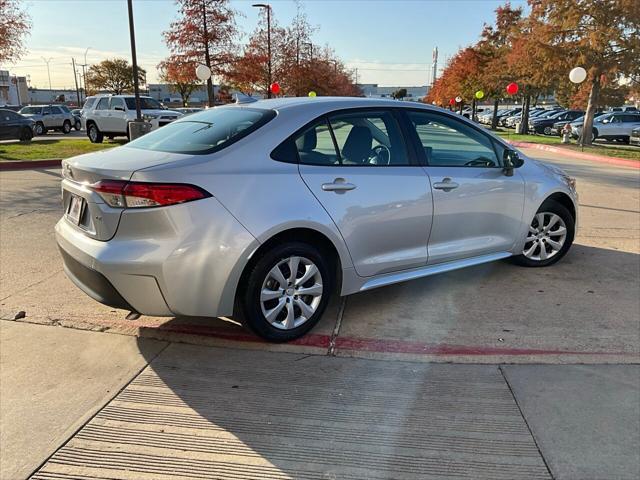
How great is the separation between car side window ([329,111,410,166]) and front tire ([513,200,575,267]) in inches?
76.0

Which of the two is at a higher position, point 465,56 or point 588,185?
point 465,56

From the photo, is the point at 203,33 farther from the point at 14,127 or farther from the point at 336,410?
the point at 336,410

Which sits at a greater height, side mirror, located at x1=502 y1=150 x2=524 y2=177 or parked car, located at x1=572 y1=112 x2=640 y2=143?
side mirror, located at x1=502 y1=150 x2=524 y2=177

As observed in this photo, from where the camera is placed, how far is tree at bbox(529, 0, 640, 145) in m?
18.7

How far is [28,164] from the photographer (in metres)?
13.1

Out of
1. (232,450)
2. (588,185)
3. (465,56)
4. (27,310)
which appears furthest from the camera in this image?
(465,56)

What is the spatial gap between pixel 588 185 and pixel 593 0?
11.3m

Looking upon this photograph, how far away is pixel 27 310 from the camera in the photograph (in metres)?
4.28

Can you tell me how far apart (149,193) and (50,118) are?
32.6m

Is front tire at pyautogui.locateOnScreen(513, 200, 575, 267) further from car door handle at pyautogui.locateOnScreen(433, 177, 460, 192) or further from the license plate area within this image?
the license plate area

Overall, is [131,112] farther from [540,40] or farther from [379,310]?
[379,310]

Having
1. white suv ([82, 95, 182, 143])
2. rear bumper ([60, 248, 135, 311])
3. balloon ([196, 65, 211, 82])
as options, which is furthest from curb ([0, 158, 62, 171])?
rear bumper ([60, 248, 135, 311])

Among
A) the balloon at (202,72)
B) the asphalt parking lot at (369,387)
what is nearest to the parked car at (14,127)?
the balloon at (202,72)

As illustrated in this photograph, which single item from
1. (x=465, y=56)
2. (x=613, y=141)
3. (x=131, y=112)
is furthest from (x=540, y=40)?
(x=465, y=56)
